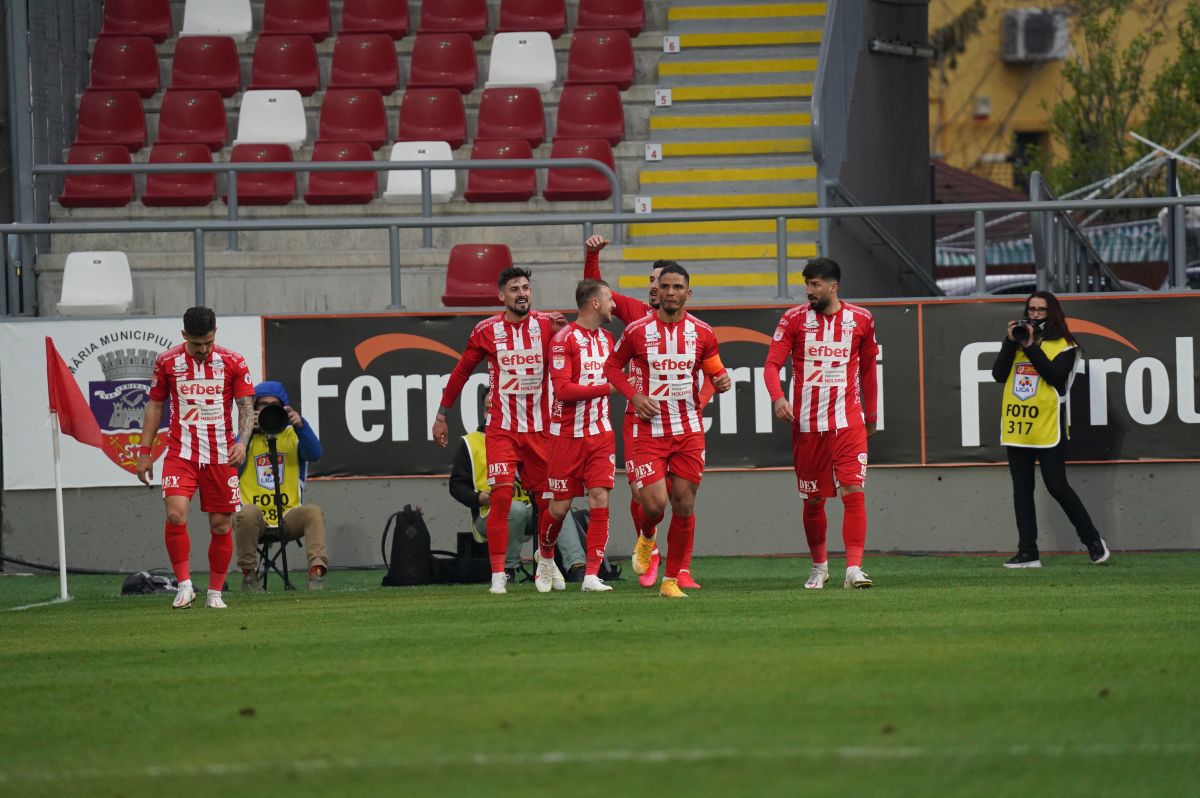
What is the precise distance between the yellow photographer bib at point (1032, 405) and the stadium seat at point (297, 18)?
11.7 m

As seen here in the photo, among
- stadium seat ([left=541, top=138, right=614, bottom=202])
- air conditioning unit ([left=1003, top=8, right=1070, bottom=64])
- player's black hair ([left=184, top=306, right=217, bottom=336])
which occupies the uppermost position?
air conditioning unit ([left=1003, top=8, right=1070, bottom=64])

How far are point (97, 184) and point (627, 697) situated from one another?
15.4 m

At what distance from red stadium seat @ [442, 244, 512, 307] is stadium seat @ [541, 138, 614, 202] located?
248 cm

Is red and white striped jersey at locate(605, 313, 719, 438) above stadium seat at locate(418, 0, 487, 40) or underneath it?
underneath

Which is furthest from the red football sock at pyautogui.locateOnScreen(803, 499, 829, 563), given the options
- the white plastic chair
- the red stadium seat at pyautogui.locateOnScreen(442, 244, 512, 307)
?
the white plastic chair

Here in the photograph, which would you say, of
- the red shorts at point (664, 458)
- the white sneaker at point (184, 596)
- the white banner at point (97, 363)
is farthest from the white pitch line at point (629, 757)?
the white banner at point (97, 363)

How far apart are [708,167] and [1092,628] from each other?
1213cm

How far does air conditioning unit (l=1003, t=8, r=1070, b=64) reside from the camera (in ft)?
169

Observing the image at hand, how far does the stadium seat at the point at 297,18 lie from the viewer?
22938 mm

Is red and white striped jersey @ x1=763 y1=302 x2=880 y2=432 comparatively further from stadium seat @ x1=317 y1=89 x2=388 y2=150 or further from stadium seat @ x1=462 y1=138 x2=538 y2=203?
stadium seat @ x1=317 y1=89 x2=388 y2=150

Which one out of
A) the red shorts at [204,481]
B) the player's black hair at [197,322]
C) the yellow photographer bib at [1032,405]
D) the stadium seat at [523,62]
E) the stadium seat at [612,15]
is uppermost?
the stadium seat at [612,15]

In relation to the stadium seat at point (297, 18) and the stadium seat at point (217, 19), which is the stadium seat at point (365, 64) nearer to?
the stadium seat at point (297, 18)

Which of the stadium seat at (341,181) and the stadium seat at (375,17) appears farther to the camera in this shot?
the stadium seat at (375,17)

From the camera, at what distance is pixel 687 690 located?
741 cm
